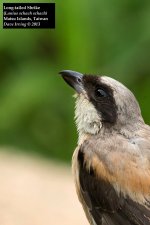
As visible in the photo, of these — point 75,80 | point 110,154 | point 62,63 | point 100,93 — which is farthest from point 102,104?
point 62,63

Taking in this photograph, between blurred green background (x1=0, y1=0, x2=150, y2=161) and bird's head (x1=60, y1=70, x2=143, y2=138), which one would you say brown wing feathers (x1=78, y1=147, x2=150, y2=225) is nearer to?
bird's head (x1=60, y1=70, x2=143, y2=138)

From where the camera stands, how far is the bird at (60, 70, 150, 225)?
20.8ft

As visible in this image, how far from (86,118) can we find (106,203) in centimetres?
58

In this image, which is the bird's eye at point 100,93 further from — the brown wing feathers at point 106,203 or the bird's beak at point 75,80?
the brown wing feathers at point 106,203

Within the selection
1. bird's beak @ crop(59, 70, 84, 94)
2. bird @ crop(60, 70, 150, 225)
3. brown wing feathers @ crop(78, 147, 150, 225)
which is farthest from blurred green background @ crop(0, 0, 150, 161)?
brown wing feathers @ crop(78, 147, 150, 225)

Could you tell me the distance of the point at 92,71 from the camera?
341 inches

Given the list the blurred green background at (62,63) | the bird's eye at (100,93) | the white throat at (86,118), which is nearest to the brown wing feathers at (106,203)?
the white throat at (86,118)

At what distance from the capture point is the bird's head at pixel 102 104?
21.6 ft

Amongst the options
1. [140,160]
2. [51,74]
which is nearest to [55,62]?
[51,74]

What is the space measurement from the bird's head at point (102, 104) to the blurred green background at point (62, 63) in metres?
1.76

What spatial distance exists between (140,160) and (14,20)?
2.09 meters

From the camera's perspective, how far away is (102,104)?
6.71 metres

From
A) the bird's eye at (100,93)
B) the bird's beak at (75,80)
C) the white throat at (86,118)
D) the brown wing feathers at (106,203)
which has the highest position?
the bird's beak at (75,80)

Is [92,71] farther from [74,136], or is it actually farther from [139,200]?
[139,200]
